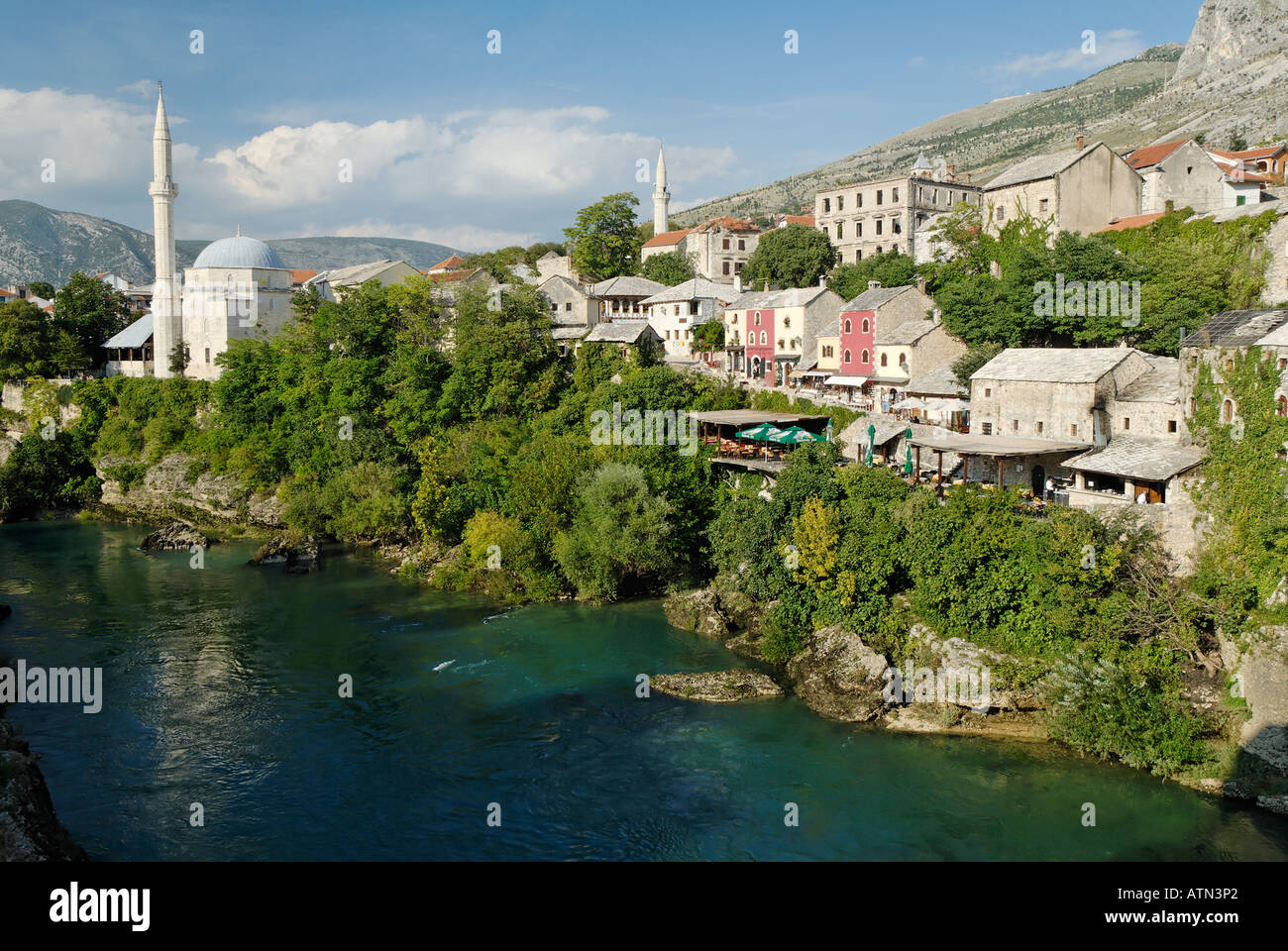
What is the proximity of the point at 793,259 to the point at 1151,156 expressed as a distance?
69.5ft

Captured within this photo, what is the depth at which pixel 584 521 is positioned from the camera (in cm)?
3434

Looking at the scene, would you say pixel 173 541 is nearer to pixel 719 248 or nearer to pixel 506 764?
pixel 506 764

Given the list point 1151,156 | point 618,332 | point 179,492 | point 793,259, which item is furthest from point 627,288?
point 1151,156

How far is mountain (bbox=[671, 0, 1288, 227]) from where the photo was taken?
86750 mm

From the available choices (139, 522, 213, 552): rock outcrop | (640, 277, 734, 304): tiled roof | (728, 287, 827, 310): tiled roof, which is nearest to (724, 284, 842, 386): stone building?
(728, 287, 827, 310): tiled roof

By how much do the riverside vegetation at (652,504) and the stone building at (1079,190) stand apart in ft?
16.1

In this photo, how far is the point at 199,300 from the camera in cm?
5856

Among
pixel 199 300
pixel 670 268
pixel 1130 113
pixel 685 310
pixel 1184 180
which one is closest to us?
pixel 1184 180

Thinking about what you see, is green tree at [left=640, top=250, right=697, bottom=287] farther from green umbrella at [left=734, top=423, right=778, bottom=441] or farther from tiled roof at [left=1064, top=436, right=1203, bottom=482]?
tiled roof at [left=1064, top=436, right=1203, bottom=482]

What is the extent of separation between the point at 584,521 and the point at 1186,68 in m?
117

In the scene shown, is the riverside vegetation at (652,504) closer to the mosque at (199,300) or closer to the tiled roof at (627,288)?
the mosque at (199,300)

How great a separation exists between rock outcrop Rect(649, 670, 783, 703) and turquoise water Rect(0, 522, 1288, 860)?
0.62 m

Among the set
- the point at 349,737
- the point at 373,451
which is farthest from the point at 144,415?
the point at 349,737
